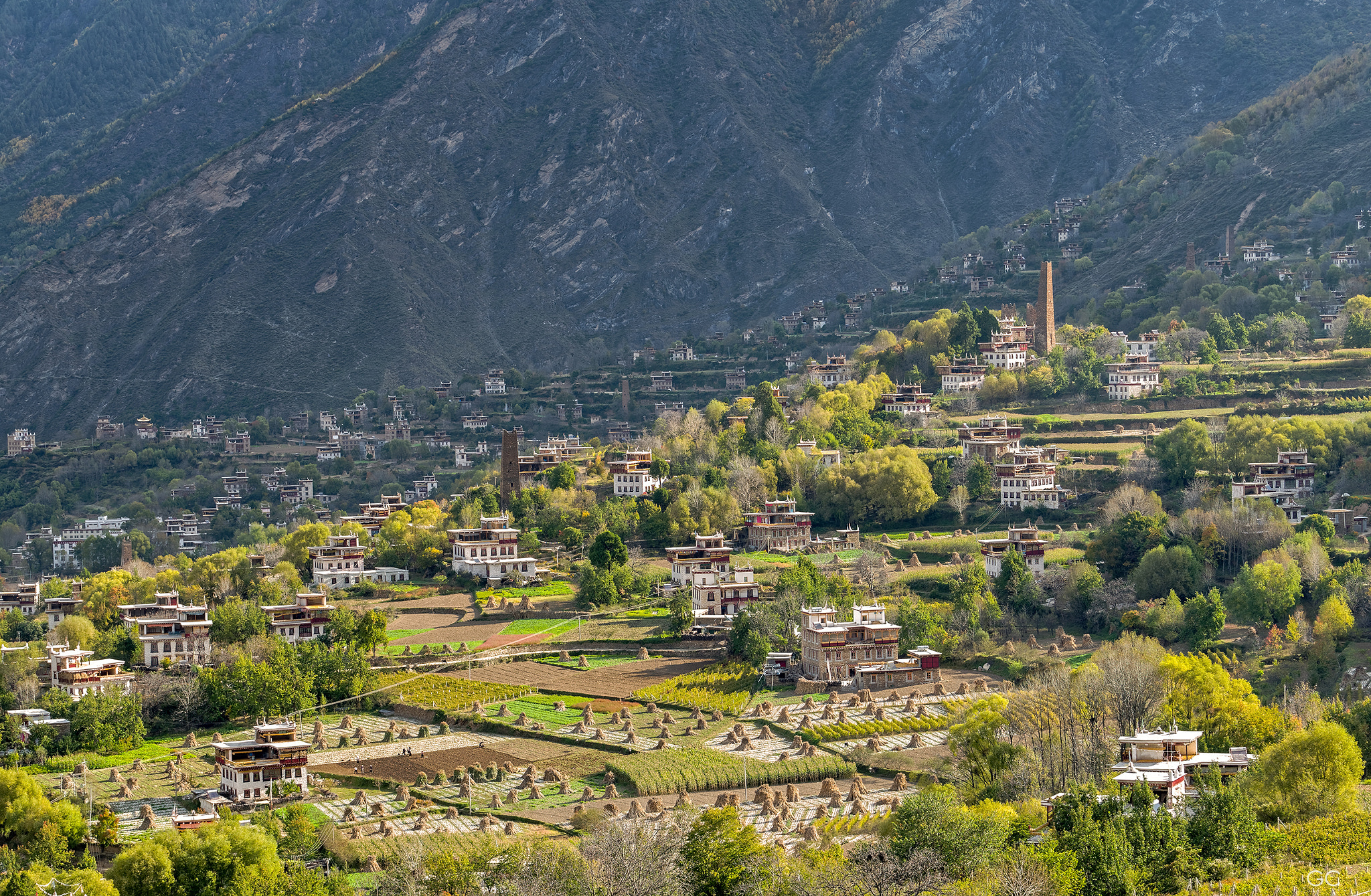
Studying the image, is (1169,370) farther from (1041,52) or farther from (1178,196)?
(1041,52)

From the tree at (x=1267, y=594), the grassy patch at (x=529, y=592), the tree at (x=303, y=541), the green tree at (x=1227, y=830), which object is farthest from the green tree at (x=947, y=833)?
the tree at (x=303, y=541)

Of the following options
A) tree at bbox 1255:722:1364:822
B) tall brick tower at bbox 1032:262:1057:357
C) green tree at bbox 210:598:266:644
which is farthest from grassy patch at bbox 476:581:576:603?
tall brick tower at bbox 1032:262:1057:357

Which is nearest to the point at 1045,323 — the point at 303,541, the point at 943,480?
the point at 943,480

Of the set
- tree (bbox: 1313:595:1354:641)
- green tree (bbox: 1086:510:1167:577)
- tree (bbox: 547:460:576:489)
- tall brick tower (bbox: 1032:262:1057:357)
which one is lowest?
tree (bbox: 1313:595:1354:641)

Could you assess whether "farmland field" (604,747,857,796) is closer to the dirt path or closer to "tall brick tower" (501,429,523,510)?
the dirt path

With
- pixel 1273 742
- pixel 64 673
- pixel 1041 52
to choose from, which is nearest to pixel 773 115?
pixel 1041 52

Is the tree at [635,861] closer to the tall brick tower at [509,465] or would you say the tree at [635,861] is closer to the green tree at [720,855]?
the green tree at [720,855]
